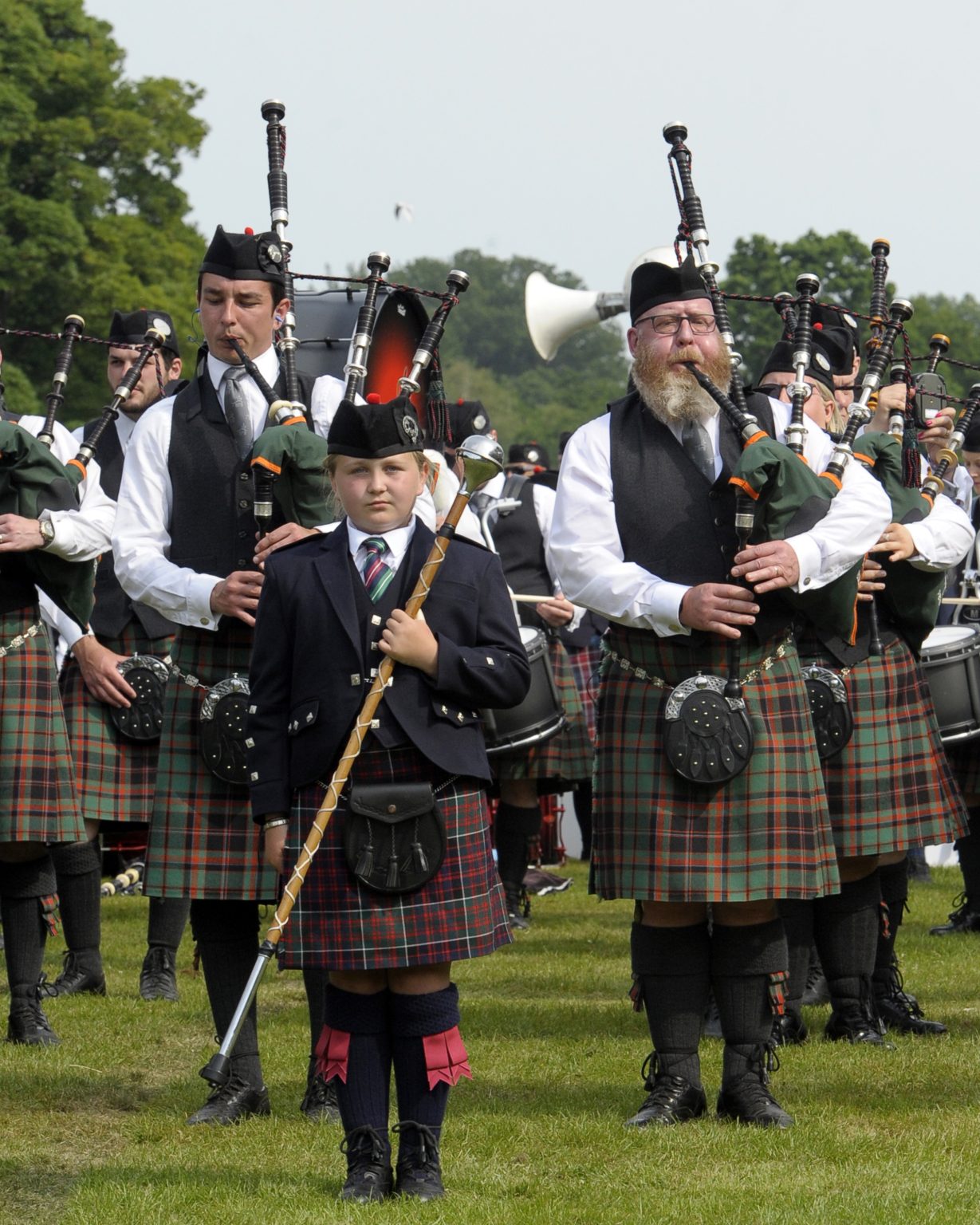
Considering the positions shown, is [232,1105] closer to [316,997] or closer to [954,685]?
[316,997]

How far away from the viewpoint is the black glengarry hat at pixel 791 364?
5.13 m

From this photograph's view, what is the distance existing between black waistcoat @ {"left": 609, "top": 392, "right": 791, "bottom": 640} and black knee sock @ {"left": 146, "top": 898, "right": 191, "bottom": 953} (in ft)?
7.86

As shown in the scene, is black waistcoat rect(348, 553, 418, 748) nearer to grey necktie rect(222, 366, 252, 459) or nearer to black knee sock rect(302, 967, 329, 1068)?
grey necktie rect(222, 366, 252, 459)

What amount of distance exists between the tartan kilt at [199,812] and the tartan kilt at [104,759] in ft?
5.15

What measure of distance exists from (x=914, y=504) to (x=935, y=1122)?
171 centimetres

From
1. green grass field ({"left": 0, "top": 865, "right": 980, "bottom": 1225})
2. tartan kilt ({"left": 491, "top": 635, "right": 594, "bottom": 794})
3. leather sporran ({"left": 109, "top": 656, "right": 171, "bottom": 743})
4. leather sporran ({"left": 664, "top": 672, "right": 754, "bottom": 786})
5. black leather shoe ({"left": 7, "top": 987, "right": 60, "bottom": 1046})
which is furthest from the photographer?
tartan kilt ({"left": 491, "top": 635, "right": 594, "bottom": 794})

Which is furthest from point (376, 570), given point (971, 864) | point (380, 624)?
point (971, 864)

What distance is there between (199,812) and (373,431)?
1139mm

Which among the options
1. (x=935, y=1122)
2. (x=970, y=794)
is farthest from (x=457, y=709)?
(x=970, y=794)

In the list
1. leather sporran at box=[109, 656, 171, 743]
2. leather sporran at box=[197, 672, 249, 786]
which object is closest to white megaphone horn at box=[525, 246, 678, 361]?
leather sporran at box=[109, 656, 171, 743]

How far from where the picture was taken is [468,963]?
657cm

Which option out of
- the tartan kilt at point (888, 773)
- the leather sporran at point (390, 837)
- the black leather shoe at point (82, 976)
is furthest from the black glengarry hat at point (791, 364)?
the black leather shoe at point (82, 976)

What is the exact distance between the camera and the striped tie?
3584 mm

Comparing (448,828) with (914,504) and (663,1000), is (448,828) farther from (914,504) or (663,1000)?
(914,504)
